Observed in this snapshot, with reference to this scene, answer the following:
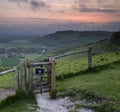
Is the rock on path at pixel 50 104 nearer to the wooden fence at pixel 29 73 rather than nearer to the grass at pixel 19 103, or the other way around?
the grass at pixel 19 103

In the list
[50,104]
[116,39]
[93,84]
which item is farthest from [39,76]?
[116,39]

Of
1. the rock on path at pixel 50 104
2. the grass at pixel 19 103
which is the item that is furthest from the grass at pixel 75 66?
the grass at pixel 19 103

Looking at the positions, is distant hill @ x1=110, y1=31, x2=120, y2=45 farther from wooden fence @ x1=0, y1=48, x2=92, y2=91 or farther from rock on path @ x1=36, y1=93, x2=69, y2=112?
rock on path @ x1=36, y1=93, x2=69, y2=112

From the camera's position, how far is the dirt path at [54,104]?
13367 millimetres

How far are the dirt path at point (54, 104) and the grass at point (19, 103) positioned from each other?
0.42m

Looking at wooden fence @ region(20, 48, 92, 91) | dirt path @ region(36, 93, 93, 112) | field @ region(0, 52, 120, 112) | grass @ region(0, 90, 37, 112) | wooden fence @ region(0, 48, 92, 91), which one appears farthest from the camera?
wooden fence @ region(20, 48, 92, 91)

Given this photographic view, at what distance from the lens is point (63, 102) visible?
47.1 feet

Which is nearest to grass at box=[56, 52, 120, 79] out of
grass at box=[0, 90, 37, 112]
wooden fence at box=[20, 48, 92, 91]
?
wooden fence at box=[20, 48, 92, 91]

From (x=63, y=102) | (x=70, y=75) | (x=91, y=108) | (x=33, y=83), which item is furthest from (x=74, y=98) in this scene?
(x=70, y=75)

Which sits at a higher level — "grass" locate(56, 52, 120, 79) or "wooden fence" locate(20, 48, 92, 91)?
"wooden fence" locate(20, 48, 92, 91)

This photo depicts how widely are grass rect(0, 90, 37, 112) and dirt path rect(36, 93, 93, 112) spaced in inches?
16.6

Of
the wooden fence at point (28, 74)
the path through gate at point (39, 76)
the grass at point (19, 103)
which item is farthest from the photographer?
the path through gate at point (39, 76)

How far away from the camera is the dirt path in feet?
43.9

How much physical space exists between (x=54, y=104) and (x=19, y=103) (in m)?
1.81
